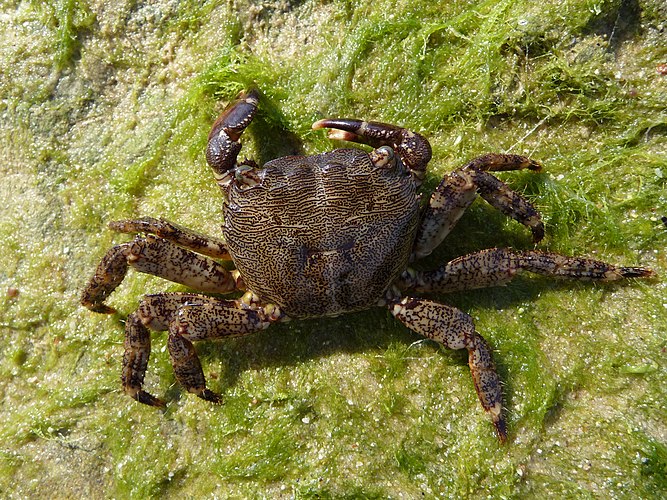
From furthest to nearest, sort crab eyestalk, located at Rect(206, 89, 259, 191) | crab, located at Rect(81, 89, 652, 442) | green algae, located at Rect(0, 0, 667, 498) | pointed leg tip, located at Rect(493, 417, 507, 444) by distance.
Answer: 1. green algae, located at Rect(0, 0, 667, 498)
2. pointed leg tip, located at Rect(493, 417, 507, 444)
3. crab eyestalk, located at Rect(206, 89, 259, 191)
4. crab, located at Rect(81, 89, 652, 442)

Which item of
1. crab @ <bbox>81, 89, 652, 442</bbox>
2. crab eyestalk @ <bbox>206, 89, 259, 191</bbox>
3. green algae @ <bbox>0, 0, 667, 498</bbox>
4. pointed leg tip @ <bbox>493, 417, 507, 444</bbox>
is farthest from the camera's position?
green algae @ <bbox>0, 0, 667, 498</bbox>

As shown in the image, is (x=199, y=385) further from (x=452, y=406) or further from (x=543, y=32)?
(x=543, y=32)

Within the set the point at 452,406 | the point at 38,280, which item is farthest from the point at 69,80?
the point at 452,406

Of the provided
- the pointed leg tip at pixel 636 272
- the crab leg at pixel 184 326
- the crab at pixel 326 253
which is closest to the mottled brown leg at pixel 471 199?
the crab at pixel 326 253

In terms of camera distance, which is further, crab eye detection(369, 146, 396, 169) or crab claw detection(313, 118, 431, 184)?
crab claw detection(313, 118, 431, 184)

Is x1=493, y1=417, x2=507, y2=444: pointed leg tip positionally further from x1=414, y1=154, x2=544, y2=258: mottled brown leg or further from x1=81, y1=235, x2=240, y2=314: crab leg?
x1=81, y1=235, x2=240, y2=314: crab leg

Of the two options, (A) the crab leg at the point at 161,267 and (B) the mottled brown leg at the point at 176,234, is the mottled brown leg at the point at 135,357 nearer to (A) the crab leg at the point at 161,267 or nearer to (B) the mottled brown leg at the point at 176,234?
(A) the crab leg at the point at 161,267

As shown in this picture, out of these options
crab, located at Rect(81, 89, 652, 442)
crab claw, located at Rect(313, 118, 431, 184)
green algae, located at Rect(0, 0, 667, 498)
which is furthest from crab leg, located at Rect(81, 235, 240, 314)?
crab claw, located at Rect(313, 118, 431, 184)

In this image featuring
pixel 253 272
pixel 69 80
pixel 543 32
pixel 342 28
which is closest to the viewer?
pixel 253 272
